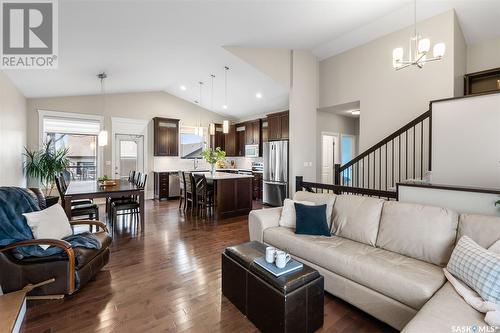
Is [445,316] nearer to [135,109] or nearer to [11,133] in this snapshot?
[11,133]

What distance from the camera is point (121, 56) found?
14.4 feet

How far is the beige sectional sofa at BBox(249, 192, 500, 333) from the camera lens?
1541 mm

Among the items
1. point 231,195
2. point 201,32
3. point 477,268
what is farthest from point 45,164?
point 477,268

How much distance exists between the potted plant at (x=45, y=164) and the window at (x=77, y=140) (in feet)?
1.77

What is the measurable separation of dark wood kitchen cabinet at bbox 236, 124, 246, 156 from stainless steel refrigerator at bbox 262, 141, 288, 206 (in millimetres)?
1847

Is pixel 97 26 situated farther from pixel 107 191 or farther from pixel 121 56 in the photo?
pixel 107 191

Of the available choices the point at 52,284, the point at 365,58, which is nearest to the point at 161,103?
the point at 365,58

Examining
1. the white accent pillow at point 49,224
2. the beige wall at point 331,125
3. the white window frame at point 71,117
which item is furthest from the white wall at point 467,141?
the white window frame at point 71,117

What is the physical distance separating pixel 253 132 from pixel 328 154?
103 inches

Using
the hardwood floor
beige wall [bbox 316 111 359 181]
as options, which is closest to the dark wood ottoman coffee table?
the hardwood floor

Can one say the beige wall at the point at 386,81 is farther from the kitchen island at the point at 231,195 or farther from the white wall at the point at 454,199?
the kitchen island at the point at 231,195

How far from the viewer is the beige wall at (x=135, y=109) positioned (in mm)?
5946

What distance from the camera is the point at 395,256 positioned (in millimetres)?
2193

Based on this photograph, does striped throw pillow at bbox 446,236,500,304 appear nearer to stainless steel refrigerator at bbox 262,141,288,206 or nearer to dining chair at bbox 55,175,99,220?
stainless steel refrigerator at bbox 262,141,288,206
